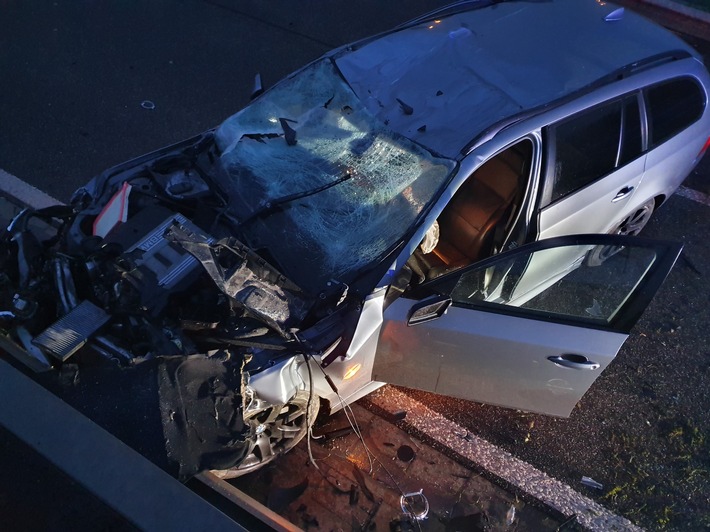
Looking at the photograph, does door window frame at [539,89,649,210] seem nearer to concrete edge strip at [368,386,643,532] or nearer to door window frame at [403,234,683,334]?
door window frame at [403,234,683,334]

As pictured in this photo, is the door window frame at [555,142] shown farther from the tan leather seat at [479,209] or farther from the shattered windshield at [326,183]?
the shattered windshield at [326,183]

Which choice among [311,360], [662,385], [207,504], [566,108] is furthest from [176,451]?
[662,385]

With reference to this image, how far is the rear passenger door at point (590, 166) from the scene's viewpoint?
11.4ft

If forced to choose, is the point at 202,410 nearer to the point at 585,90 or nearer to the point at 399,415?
the point at 399,415

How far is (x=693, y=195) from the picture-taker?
538 centimetres

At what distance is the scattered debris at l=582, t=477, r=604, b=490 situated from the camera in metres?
3.66

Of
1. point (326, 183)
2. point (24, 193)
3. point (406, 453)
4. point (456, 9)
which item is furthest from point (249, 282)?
point (24, 193)

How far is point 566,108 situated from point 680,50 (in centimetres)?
136

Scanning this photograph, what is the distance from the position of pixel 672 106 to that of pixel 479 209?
1.62m

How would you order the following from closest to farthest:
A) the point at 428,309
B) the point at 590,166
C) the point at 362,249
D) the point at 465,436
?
the point at 428,309, the point at 362,249, the point at 590,166, the point at 465,436

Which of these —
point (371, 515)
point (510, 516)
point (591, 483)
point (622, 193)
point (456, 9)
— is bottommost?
point (591, 483)

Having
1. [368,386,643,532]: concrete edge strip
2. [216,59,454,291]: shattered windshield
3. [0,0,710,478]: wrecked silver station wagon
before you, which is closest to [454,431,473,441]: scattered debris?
[368,386,643,532]: concrete edge strip

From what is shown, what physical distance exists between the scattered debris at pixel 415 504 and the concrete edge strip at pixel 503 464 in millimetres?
379

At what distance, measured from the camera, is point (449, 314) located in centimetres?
312
